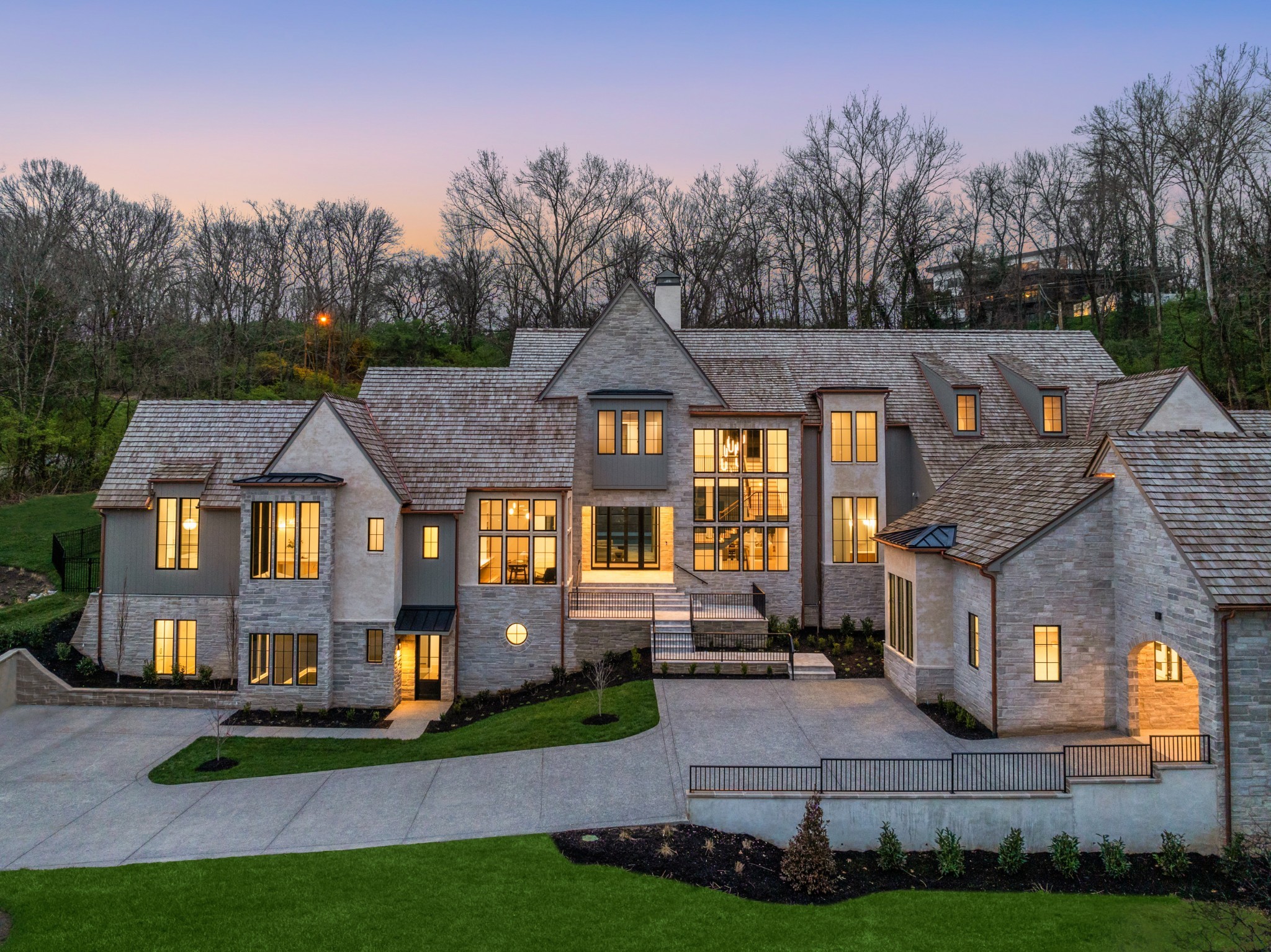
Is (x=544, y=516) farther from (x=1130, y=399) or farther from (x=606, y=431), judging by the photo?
(x=1130, y=399)

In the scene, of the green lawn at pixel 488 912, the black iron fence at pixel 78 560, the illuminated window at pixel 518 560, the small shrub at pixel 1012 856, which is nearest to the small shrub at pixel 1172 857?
the green lawn at pixel 488 912

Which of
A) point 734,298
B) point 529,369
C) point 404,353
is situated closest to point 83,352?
point 404,353

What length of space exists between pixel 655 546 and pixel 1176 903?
1613 centimetres

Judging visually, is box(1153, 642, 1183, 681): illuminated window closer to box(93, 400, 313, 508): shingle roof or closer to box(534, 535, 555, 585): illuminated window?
box(534, 535, 555, 585): illuminated window

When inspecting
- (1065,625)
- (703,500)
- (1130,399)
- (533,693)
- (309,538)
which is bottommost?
(533,693)

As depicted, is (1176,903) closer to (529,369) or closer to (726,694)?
(726,694)

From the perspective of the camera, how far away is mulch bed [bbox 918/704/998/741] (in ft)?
52.0

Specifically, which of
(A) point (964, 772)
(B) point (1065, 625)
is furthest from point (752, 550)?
(A) point (964, 772)

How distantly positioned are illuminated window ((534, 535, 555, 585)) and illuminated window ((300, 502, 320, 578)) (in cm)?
608

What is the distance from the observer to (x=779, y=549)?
2444 centimetres

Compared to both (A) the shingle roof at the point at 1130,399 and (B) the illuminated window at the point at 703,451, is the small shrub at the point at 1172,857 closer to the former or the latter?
(A) the shingle roof at the point at 1130,399

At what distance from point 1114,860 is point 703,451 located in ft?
51.4

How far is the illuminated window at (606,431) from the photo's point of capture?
24.2 metres

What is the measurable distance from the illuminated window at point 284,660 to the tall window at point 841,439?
1756cm
